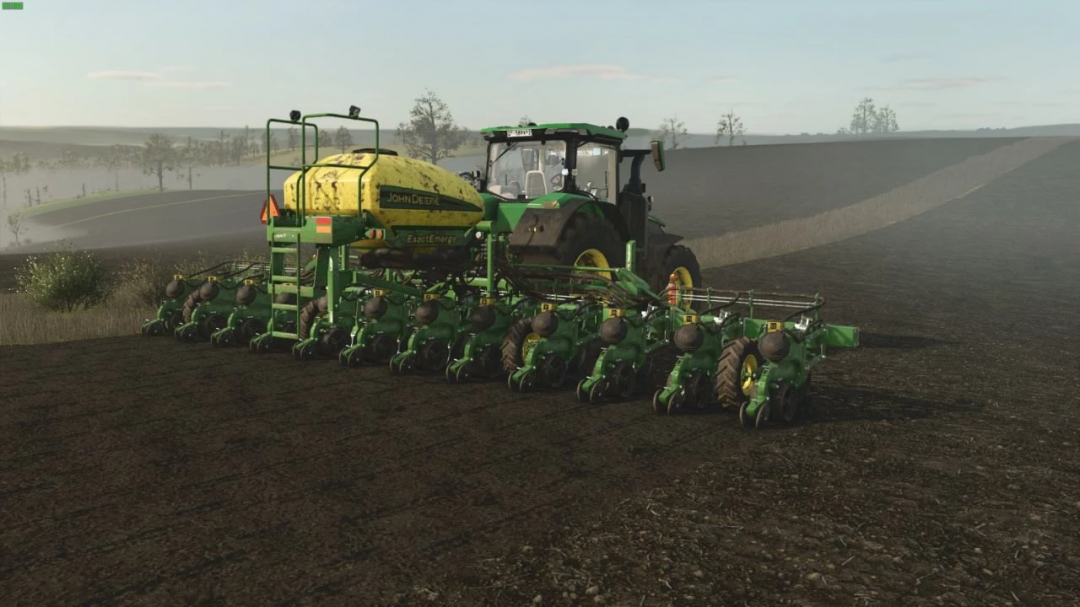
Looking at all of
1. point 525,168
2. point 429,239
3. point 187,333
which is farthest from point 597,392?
point 187,333

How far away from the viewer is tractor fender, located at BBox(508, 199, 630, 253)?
397 inches

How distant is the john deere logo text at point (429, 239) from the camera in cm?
1032

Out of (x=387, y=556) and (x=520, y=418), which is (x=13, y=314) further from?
(x=387, y=556)

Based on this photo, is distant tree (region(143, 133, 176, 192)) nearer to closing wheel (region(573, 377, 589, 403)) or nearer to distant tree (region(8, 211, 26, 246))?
distant tree (region(8, 211, 26, 246))

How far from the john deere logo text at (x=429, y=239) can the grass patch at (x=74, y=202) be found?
352ft

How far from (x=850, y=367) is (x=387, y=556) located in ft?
25.0

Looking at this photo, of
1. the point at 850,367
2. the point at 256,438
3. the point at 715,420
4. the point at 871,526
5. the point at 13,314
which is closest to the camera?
the point at 871,526

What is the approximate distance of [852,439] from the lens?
7309 millimetres

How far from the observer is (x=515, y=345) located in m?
9.36

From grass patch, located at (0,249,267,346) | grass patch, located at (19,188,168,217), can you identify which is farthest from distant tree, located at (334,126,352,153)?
grass patch, located at (0,249,267,346)

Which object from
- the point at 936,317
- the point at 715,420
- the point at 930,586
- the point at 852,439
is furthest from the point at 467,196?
the point at 936,317

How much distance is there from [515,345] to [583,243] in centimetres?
187

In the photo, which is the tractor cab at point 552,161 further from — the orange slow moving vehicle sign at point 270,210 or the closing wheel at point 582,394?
the closing wheel at point 582,394

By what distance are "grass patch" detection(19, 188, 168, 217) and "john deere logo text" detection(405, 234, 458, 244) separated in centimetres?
10740
